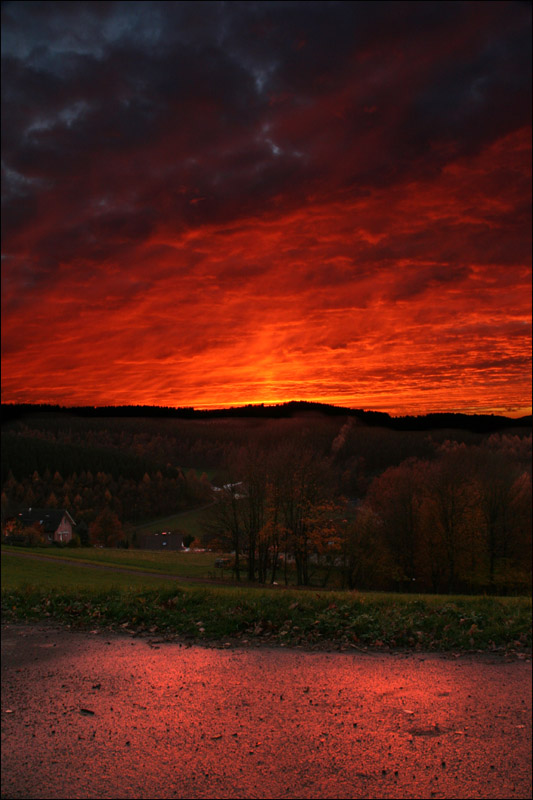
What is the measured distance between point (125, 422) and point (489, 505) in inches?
1610

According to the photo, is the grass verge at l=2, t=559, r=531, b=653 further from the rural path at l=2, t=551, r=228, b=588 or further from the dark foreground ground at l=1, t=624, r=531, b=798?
the rural path at l=2, t=551, r=228, b=588

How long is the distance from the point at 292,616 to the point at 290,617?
40mm

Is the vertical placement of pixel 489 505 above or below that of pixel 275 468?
below

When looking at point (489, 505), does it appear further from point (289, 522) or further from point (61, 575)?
point (61, 575)

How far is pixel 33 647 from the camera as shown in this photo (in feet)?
30.2

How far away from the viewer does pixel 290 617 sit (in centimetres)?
984

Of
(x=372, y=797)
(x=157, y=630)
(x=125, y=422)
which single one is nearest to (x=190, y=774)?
(x=372, y=797)

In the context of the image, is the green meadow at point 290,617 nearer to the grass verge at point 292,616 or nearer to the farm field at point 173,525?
the grass verge at point 292,616

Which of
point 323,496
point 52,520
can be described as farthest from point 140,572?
point 52,520

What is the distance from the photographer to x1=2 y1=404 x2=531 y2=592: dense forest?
3659cm

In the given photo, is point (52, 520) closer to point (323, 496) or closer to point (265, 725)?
point (323, 496)

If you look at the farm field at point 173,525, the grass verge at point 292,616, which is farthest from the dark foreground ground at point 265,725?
the farm field at point 173,525

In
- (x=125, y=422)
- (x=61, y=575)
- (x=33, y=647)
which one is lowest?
(x=61, y=575)

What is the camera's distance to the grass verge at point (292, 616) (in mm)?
8867
